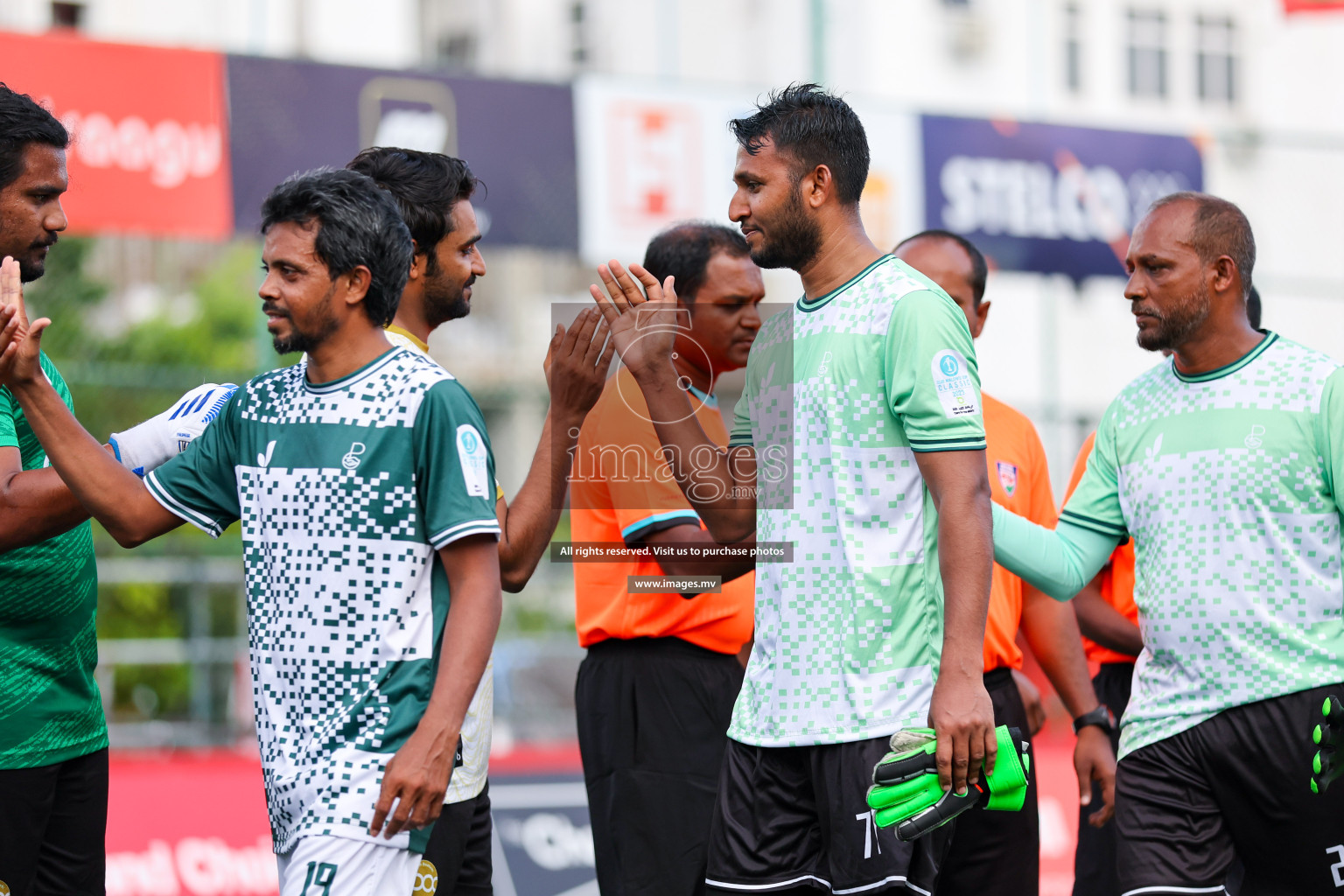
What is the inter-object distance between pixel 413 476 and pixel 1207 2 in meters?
26.3

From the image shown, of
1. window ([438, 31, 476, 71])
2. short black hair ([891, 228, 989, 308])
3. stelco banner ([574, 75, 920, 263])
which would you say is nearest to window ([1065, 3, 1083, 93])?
window ([438, 31, 476, 71])

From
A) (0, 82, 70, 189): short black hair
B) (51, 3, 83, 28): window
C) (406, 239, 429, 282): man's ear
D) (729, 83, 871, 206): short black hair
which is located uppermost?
(51, 3, 83, 28): window

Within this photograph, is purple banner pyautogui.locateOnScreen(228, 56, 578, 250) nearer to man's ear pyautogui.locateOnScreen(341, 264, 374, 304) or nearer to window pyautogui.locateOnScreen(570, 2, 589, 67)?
man's ear pyautogui.locateOnScreen(341, 264, 374, 304)

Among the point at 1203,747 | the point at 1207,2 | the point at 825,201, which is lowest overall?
the point at 1203,747

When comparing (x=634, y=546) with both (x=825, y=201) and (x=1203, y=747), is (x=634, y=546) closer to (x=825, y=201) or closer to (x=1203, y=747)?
(x=825, y=201)

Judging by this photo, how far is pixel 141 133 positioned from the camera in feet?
27.2

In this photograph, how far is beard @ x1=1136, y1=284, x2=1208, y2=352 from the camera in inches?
153

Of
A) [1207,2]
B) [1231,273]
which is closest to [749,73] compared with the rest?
[1207,2]

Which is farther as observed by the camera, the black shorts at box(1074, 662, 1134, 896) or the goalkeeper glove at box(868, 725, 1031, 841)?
the black shorts at box(1074, 662, 1134, 896)

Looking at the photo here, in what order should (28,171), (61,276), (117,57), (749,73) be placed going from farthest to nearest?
(749,73) → (61,276) → (117,57) → (28,171)

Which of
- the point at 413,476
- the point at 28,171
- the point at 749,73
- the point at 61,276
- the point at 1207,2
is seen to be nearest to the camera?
the point at 413,476

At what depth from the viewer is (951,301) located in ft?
10.8

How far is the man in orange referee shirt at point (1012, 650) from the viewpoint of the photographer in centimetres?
406

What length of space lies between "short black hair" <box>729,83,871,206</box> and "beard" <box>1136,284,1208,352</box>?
0.96 metres
